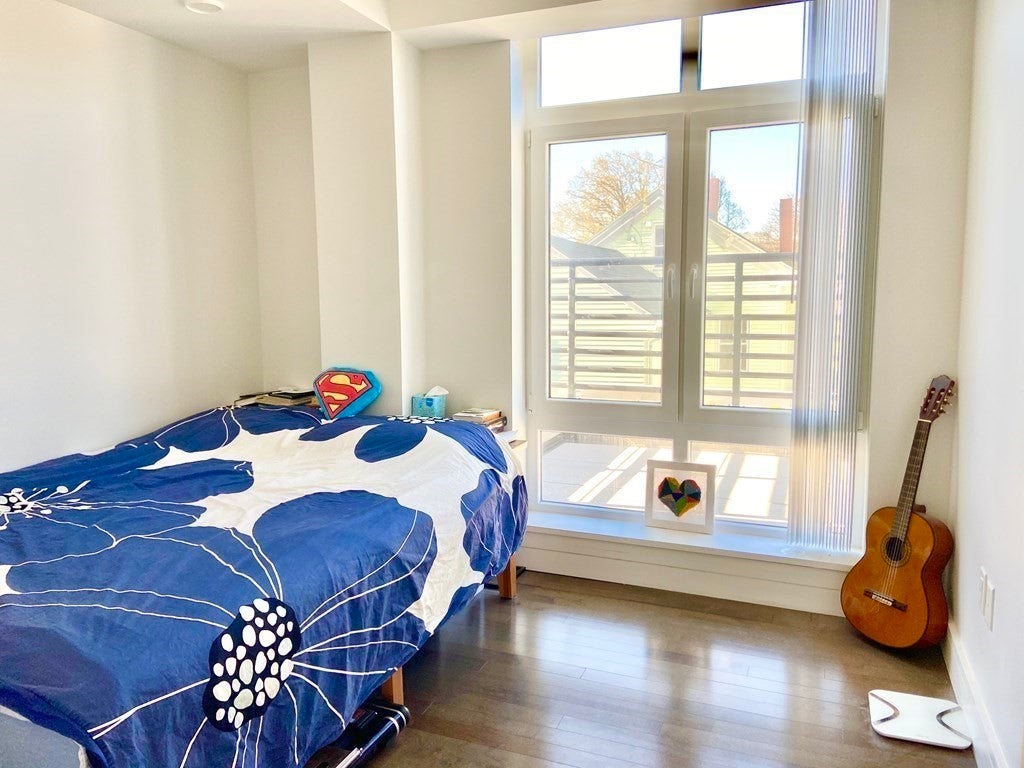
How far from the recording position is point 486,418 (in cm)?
299

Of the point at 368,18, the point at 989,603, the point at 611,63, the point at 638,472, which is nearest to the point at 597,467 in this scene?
the point at 638,472

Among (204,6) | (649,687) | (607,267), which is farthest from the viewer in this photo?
(607,267)

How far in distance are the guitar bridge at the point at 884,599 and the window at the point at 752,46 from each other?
6.21 feet

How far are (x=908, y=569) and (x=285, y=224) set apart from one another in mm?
2902

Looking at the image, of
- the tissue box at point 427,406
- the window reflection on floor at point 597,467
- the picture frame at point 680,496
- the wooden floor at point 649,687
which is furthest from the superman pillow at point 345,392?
the picture frame at point 680,496

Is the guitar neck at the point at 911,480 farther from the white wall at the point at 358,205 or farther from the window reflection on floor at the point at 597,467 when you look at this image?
the white wall at the point at 358,205

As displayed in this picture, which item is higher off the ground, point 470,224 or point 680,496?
point 470,224

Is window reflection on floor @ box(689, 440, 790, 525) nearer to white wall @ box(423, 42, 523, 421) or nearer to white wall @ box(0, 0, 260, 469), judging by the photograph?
white wall @ box(423, 42, 523, 421)

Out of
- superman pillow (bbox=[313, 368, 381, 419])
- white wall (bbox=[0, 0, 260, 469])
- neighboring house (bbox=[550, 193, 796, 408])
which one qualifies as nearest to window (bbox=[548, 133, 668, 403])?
neighboring house (bbox=[550, 193, 796, 408])

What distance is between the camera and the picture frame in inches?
116

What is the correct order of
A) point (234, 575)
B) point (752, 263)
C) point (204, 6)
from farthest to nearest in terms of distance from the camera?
point (752, 263) → point (204, 6) → point (234, 575)

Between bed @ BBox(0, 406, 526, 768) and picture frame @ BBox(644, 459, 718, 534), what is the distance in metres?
0.62

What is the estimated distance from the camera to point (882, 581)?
2.39 m

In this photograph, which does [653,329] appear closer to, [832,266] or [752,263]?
[752,263]
